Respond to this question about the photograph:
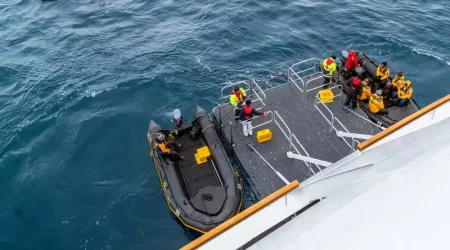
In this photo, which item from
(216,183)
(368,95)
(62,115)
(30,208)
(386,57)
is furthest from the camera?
(386,57)

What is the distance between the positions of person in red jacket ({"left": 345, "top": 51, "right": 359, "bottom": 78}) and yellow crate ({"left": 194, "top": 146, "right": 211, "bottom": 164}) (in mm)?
7908

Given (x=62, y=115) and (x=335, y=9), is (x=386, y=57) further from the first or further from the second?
(x=62, y=115)

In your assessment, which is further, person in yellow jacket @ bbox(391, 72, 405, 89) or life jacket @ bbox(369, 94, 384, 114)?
person in yellow jacket @ bbox(391, 72, 405, 89)

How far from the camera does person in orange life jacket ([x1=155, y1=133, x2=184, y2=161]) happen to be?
13.2 meters

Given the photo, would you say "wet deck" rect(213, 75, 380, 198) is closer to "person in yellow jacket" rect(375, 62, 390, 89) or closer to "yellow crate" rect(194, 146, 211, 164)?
"yellow crate" rect(194, 146, 211, 164)

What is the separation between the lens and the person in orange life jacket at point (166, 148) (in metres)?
13.2

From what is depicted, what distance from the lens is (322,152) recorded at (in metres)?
13.3

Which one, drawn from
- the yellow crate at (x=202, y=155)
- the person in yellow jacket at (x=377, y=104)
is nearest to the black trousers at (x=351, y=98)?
the person in yellow jacket at (x=377, y=104)

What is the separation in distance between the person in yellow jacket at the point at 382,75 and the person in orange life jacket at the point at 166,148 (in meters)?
9.55

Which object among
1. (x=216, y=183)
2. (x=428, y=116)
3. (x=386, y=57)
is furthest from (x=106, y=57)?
(x=428, y=116)

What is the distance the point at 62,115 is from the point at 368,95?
15186 millimetres

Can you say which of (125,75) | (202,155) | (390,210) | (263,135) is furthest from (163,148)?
(390,210)

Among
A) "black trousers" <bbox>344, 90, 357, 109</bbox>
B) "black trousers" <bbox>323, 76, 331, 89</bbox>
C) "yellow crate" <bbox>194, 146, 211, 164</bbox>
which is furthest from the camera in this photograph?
"black trousers" <bbox>323, 76, 331, 89</bbox>

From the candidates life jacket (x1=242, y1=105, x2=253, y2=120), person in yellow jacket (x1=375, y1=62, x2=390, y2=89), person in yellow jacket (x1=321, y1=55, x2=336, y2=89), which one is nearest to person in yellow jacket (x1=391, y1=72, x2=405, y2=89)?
person in yellow jacket (x1=375, y1=62, x2=390, y2=89)
